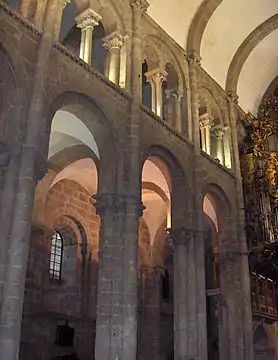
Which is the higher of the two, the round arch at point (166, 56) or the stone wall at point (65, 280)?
the round arch at point (166, 56)

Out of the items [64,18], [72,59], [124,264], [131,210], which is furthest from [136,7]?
[124,264]

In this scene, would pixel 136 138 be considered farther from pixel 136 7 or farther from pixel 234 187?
pixel 234 187

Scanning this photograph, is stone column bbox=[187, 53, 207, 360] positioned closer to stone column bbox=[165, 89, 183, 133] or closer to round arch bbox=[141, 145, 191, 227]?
round arch bbox=[141, 145, 191, 227]

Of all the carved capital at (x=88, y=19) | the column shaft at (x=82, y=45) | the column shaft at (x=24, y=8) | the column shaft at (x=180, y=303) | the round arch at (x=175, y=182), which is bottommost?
the column shaft at (x=180, y=303)

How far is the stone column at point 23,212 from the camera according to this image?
25.9 ft

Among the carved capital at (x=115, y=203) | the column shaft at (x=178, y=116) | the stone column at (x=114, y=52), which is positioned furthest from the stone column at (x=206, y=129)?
the carved capital at (x=115, y=203)

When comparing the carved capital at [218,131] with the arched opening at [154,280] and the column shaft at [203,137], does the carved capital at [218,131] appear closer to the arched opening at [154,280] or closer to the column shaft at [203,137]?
the column shaft at [203,137]

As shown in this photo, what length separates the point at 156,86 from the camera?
1500 cm

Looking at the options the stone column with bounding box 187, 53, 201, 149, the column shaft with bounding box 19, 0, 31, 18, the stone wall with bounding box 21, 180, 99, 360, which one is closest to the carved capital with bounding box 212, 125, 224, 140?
the stone column with bounding box 187, 53, 201, 149

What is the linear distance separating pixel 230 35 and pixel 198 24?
2293 millimetres

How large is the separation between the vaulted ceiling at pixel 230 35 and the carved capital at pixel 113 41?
2396 mm

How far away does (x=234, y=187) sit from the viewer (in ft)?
57.6

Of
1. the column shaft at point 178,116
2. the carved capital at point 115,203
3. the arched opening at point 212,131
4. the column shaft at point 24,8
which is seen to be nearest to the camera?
the column shaft at point 24,8

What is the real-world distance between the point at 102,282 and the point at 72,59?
5.20 m
